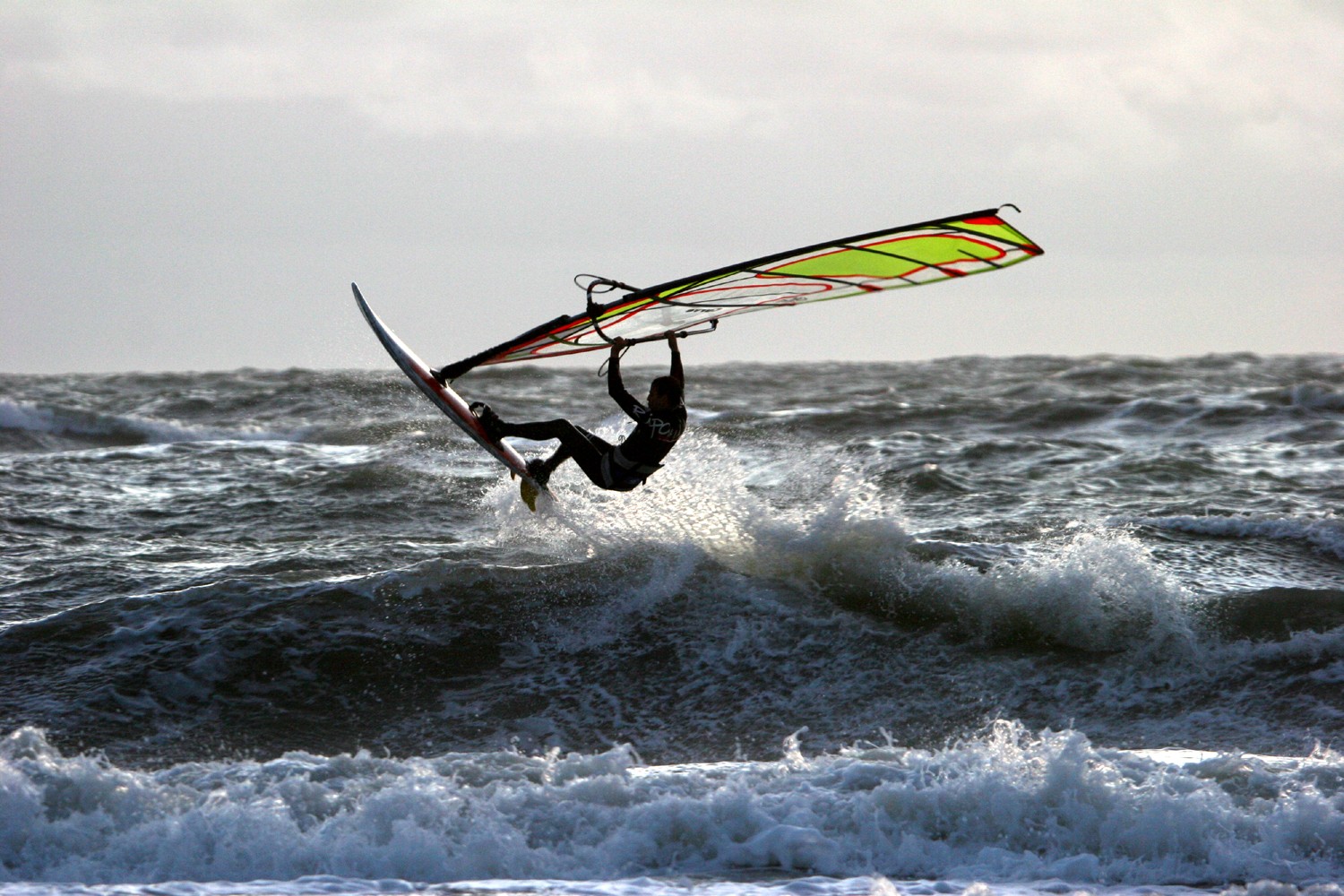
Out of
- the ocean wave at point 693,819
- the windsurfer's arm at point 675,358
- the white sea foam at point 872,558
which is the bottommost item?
→ the ocean wave at point 693,819

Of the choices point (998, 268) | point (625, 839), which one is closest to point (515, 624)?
point (625, 839)

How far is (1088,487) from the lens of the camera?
1097 cm

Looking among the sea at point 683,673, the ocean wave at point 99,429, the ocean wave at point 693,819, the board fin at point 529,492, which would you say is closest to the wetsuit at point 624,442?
the board fin at point 529,492

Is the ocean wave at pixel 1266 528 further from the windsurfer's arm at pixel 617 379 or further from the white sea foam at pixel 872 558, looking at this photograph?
the windsurfer's arm at pixel 617 379

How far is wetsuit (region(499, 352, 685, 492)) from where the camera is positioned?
23.9 feet

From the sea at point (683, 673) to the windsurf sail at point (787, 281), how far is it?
→ 1564 millimetres

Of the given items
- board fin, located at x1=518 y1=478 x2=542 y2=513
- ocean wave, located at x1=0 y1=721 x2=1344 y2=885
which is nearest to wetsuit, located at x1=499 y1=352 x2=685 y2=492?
board fin, located at x1=518 y1=478 x2=542 y2=513

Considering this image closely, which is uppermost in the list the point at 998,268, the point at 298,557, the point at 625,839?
the point at 998,268

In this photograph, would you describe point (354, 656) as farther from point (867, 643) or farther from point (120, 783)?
point (867, 643)

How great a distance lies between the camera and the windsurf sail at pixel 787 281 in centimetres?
673

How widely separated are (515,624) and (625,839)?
2.65m

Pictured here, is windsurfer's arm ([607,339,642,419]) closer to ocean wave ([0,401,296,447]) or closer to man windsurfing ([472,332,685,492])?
man windsurfing ([472,332,685,492])

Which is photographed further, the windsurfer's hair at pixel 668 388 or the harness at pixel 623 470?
the harness at pixel 623 470

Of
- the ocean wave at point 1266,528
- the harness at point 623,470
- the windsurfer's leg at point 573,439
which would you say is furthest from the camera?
the ocean wave at point 1266,528
